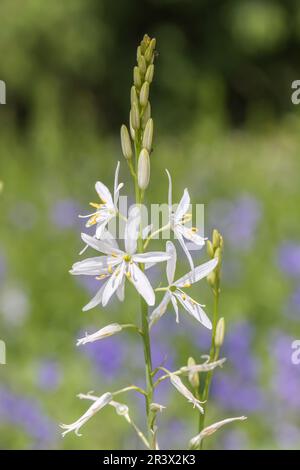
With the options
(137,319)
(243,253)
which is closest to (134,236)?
(137,319)

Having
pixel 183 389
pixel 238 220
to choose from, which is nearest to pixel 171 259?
pixel 183 389

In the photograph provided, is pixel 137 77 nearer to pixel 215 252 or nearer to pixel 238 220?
pixel 215 252

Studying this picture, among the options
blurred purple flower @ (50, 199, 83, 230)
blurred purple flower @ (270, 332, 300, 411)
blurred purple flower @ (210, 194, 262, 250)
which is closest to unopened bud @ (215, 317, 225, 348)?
blurred purple flower @ (270, 332, 300, 411)

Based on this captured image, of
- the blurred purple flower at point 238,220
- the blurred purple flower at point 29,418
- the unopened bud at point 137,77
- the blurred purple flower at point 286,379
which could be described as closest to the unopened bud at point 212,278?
the unopened bud at point 137,77

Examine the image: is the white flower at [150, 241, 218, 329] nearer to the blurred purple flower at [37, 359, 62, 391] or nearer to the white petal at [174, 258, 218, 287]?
the white petal at [174, 258, 218, 287]

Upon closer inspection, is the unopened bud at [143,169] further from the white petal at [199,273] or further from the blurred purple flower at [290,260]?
the blurred purple flower at [290,260]
